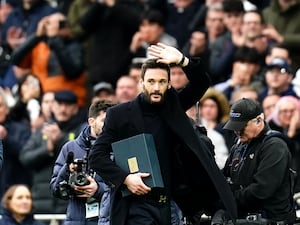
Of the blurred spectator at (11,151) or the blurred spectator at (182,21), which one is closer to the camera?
the blurred spectator at (11,151)

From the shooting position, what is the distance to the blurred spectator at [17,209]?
15.3 metres

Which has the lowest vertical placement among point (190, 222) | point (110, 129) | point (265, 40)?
point (190, 222)

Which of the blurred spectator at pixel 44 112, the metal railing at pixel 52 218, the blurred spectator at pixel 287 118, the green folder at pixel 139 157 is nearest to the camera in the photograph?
the green folder at pixel 139 157

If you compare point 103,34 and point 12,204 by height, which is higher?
point 103,34

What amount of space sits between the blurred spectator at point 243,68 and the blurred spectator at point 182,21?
6.91 feet

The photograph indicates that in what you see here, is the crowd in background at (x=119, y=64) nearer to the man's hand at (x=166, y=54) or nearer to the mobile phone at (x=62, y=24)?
the mobile phone at (x=62, y=24)

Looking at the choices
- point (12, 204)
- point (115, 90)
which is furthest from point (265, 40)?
point (12, 204)

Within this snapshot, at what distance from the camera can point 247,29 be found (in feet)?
59.7

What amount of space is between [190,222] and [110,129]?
46.2 inches

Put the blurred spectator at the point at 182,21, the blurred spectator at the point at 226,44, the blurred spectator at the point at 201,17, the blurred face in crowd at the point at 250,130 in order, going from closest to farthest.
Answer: the blurred face in crowd at the point at 250,130 < the blurred spectator at the point at 226,44 < the blurred spectator at the point at 201,17 < the blurred spectator at the point at 182,21

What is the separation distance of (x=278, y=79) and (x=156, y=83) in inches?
209

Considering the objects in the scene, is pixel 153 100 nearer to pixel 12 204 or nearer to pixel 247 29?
pixel 12 204

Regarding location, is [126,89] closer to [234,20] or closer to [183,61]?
[234,20]

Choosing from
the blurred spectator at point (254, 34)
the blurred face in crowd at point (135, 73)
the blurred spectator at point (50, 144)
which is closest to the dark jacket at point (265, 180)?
the blurred spectator at point (50, 144)
